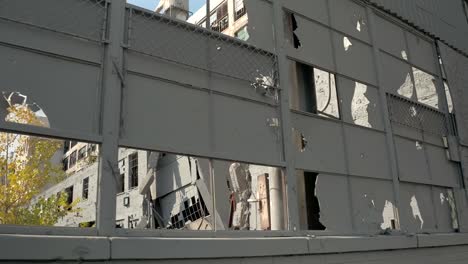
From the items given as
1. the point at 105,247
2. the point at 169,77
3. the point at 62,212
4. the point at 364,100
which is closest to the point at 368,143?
the point at 364,100

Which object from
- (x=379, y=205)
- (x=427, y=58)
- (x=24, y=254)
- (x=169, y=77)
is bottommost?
(x=24, y=254)

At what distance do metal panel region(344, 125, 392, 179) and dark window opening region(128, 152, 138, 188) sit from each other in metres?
11.3

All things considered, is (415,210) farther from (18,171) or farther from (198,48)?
(18,171)

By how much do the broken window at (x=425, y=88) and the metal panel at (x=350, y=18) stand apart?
7.85 feet

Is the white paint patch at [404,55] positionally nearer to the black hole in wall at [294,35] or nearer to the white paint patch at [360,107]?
the white paint patch at [360,107]

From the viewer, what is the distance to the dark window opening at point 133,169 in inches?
663

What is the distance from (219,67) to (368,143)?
3427 millimetres

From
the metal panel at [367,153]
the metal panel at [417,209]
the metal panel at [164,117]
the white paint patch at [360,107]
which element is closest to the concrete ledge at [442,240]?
the metal panel at [417,209]

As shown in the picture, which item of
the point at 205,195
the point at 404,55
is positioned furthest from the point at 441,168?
the point at 205,195

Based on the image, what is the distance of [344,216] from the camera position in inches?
260

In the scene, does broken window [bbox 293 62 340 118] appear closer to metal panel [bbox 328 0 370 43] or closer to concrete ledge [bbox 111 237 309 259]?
metal panel [bbox 328 0 370 43]

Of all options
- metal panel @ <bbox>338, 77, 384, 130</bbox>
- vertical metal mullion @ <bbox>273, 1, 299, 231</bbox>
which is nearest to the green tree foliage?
vertical metal mullion @ <bbox>273, 1, 299, 231</bbox>

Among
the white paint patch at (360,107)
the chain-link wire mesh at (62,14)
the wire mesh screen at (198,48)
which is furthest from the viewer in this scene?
the white paint patch at (360,107)

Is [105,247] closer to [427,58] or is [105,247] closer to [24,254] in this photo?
[24,254]
